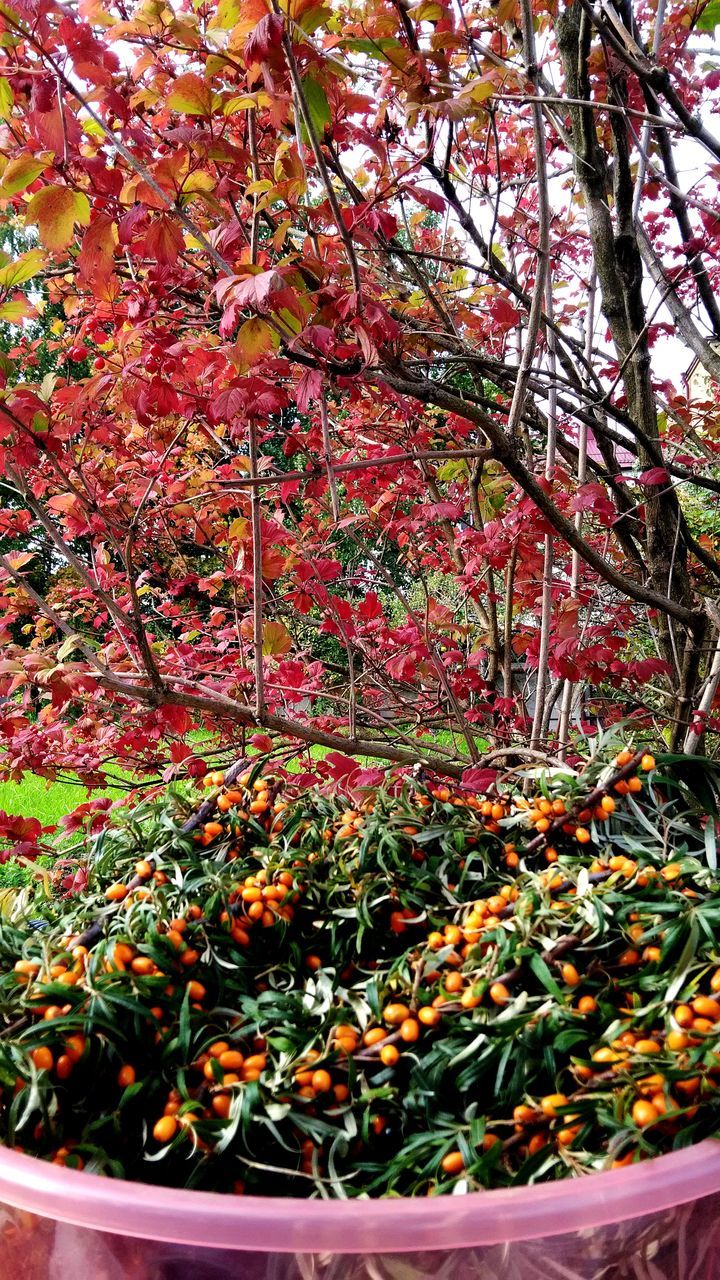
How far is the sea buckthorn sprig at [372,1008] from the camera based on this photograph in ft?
1.77

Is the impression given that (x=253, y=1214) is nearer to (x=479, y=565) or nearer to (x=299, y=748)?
(x=299, y=748)

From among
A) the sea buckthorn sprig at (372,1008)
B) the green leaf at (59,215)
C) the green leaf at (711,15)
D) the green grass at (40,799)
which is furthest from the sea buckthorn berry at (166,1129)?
the green grass at (40,799)

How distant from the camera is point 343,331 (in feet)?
4.91

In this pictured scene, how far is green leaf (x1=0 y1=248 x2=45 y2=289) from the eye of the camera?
1.26m

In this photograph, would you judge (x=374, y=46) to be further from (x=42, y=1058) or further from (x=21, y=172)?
(x=42, y=1058)

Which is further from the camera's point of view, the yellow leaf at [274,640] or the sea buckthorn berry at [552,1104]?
the yellow leaf at [274,640]

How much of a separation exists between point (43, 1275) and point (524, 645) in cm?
223

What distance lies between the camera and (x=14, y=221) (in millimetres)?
2322

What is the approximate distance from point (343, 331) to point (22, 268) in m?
0.53

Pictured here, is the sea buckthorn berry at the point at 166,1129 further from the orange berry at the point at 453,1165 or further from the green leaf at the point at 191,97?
the green leaf at the point at 191,97

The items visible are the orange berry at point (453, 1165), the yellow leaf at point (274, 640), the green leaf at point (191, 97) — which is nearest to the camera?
the orange berry at point (453, 1165)

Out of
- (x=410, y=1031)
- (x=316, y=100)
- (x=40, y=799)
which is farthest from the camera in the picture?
(x=40, y=799)

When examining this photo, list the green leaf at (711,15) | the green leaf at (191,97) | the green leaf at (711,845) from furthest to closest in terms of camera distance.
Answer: the green leaf at (711,15), the green leaf at (191,97), the green leaf at (711,845)

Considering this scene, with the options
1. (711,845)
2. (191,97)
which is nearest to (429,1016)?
(711,845)
